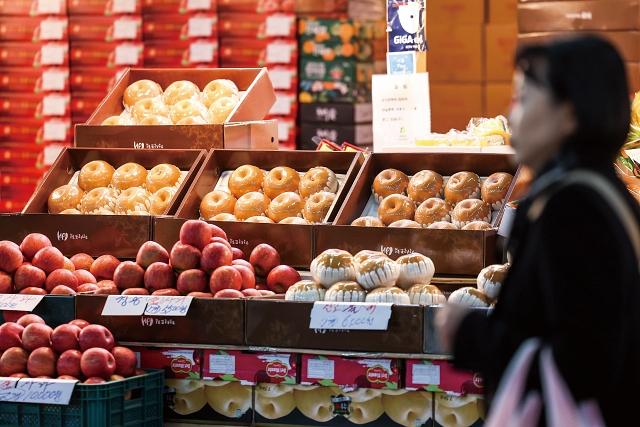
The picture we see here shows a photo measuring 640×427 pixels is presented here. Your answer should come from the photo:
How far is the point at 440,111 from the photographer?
727 centimetres

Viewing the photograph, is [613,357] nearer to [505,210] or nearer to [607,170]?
[607,170]

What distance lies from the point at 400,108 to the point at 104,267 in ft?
6.27

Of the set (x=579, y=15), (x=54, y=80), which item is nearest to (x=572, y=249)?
(x=579, y=15)

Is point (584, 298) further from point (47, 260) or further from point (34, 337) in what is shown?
point (47, 260)

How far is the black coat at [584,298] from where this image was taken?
1.24 m

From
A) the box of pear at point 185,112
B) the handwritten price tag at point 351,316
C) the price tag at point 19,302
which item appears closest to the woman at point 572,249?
the handwritten price tag at point 351,316

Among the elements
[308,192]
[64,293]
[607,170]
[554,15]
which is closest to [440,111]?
[554,15]

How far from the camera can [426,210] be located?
3596 mm

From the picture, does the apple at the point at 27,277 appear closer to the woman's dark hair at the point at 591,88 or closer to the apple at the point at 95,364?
the apple at the point at 95,364

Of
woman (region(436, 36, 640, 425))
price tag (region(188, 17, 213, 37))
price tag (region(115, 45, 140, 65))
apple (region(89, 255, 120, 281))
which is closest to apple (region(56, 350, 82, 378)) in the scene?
apple (region(89, 255, 120, 281))

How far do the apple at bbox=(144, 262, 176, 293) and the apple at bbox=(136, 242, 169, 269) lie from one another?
1.8 inches

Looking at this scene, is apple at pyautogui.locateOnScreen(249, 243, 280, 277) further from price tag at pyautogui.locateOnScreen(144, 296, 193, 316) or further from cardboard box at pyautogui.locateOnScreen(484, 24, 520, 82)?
cardboard box at pyautogui.locateOnScreen(484, 24, 520, 82)

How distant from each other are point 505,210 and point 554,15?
3397 mm

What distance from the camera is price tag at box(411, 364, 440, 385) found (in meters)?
2.78
